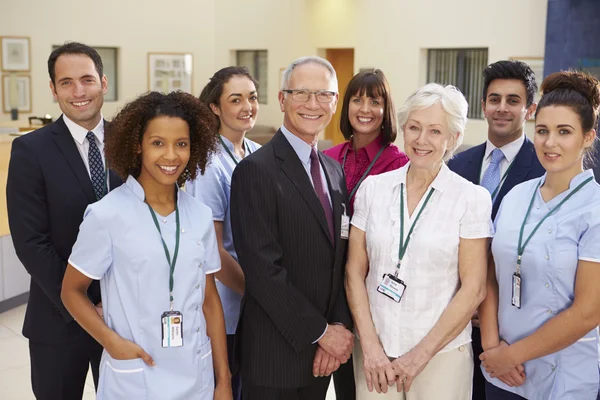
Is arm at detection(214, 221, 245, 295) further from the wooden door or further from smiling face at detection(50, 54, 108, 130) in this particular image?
the wooden door

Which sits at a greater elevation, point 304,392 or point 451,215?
point 451,215

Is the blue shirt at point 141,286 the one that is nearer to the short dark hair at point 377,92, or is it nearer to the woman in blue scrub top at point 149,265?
the woman in blue scrub top at point 149,265

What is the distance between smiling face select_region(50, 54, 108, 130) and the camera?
8.85ft

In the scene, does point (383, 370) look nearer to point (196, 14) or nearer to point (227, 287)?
point (227, 287)

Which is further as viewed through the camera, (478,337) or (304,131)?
(478,337)

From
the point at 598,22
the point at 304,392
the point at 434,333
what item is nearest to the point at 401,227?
the point at 434,333

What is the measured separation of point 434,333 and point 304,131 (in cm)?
93

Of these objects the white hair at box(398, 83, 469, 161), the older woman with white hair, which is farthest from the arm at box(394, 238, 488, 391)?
the white hair at box(398, 83, 469, 161)

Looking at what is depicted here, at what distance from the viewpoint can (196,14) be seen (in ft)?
52.2

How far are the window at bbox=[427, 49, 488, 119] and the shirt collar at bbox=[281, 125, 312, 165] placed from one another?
31.3ft

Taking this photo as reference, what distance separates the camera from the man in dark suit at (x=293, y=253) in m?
2.43

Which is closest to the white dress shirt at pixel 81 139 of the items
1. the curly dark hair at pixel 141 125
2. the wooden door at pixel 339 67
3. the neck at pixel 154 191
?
the curly dark hair at pixel 141 125

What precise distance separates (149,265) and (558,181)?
150 centimetres

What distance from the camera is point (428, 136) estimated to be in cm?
244
